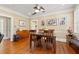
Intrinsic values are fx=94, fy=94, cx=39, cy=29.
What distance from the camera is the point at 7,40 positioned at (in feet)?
7.43

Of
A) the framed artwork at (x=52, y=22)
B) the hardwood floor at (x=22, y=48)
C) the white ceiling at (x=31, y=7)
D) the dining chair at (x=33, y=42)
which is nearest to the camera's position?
the white ceiling at (x=31, y=7)

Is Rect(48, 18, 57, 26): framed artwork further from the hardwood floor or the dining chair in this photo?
the dining chair

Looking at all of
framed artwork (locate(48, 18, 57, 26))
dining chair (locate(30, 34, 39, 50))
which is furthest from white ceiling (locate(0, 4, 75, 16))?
dining chair (locate(30, 34, 39, 50))

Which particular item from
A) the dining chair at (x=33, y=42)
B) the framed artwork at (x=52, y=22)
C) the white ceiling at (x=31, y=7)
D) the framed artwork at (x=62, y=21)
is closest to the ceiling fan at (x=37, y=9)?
the white ceiling at (x=31, y=7)

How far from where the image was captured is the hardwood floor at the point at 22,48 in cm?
211

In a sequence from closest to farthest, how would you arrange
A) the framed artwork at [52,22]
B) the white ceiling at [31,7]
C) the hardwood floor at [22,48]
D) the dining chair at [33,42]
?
the white ceiling at [31,7]
the hardwood floor at [22,48]
the framed artwork at [52,22]
the dining chair at [33,42]

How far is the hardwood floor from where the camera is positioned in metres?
2.11

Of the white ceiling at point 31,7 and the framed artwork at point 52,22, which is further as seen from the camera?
the framed artwork at point 52,22

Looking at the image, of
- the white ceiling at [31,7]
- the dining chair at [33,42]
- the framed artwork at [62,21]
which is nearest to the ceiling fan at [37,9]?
the white ceiling at [31,7]

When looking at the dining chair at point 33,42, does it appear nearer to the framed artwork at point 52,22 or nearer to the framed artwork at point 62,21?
the framed artwork at point 52,22

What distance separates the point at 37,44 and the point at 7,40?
0.79 m

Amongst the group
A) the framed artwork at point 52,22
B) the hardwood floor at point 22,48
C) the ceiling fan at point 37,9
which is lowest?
the hardwood floor at point 22,48

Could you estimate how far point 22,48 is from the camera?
2.35 m

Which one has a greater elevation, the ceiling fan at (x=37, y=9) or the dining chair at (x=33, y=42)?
the ceiling fan at (x=37, y=9)
